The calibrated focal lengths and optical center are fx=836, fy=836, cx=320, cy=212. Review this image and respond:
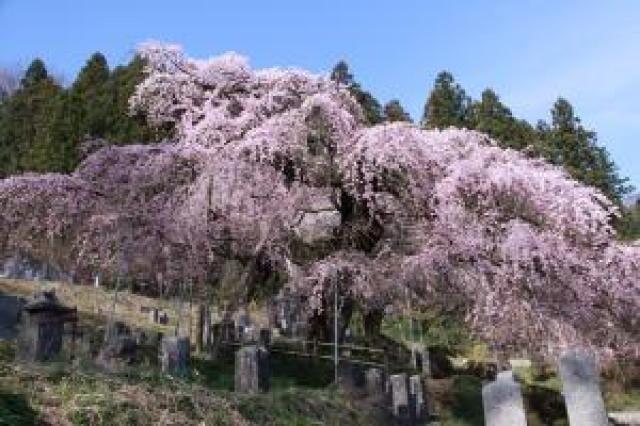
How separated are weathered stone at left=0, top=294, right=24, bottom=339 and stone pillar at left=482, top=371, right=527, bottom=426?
763 centimetres

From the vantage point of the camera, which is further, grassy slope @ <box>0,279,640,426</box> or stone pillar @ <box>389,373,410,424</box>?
stone pillar @ <box>389,373,410,424</box>

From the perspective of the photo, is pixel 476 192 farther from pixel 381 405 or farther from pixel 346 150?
pixel 381 405

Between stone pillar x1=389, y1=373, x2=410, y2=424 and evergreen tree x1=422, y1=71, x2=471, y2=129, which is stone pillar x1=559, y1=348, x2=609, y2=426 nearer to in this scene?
stone pillar x1=389, y1=373, x2=410, y2=424

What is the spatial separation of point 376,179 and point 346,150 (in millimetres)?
842

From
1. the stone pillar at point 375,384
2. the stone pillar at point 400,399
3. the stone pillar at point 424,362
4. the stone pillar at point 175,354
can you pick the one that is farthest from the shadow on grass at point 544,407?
the stone pillar at point 175,354

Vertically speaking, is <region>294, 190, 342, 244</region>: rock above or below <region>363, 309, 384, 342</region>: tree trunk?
above

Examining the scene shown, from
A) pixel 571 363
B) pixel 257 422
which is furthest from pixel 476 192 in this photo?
pixel 257 422

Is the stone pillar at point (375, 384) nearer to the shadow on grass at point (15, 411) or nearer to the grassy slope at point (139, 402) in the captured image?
the grassy slope at point (139, 402)

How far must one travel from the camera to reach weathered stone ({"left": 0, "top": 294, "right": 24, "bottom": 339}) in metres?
13.0

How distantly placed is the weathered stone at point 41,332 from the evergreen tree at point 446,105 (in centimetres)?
2968

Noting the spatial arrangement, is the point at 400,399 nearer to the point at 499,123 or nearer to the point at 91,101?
the point at 499,123

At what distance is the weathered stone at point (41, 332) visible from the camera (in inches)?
316

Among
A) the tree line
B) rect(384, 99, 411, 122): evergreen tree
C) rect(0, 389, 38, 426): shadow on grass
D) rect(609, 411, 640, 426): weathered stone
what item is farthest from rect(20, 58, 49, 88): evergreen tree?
rect(0, 389, 38, 426): shadow on grass

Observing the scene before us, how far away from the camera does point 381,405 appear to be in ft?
33.0
